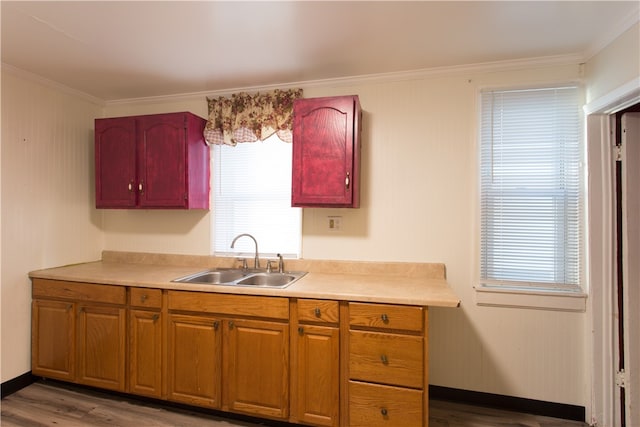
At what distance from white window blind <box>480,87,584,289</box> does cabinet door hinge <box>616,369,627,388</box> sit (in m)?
0.51

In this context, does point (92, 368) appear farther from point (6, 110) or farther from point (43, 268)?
point (6, 110)

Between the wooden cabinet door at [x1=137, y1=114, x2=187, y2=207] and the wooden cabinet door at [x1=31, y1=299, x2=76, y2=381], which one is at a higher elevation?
the wooden cabinet door at [x1=137, y1=114, x2=187, y2=207]

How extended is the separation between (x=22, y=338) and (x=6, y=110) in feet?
5.41

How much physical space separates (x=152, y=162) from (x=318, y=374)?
198cm

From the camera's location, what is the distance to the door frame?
6.11 ft

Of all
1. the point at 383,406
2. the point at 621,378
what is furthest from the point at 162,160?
the point at 621,378

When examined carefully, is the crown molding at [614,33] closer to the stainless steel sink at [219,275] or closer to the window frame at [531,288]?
the window frame at [531,288]

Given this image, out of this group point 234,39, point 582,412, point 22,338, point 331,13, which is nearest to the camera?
point 331,13

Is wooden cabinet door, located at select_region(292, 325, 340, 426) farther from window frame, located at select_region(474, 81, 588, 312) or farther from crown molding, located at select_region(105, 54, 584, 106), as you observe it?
crown molding, located at select_region(105, 54, 584, 106)

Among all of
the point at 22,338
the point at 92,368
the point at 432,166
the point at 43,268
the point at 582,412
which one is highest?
the point at 432,166

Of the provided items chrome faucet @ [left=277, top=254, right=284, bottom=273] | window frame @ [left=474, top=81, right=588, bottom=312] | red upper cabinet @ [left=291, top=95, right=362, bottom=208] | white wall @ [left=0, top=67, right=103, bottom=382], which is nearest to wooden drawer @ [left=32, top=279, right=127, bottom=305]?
white wall @ [left=0, top=67, right=103, bottom=382]

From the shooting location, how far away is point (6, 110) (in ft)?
7.18

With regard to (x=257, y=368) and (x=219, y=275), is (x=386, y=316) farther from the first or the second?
(x=219, y=275)

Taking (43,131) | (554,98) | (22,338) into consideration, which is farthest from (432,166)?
(22,338)
